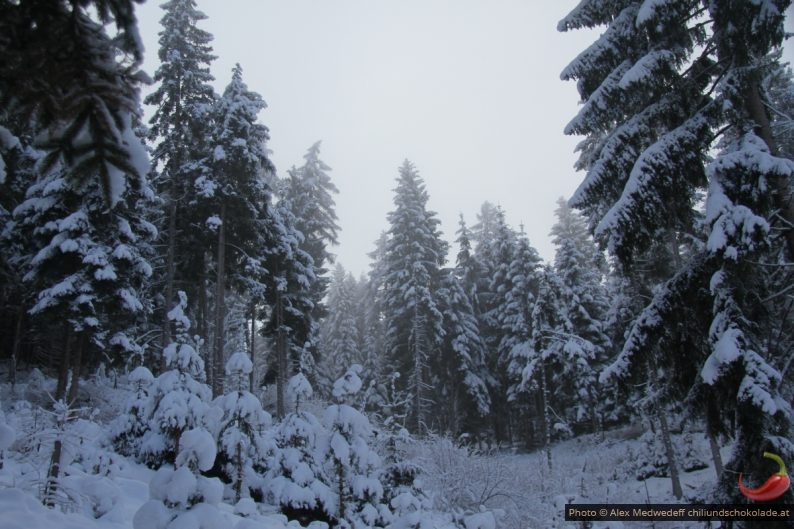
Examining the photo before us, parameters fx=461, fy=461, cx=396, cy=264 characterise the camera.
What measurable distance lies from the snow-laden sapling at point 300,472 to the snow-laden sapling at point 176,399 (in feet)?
6.82

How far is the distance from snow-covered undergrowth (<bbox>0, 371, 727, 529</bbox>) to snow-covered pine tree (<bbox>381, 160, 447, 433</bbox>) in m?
11.3

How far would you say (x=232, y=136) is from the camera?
2056cm

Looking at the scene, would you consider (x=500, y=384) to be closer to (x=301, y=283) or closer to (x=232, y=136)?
(x=301, y=283)

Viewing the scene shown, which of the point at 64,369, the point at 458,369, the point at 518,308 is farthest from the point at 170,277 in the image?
the point at 518,308

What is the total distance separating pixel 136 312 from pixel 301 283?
990cm

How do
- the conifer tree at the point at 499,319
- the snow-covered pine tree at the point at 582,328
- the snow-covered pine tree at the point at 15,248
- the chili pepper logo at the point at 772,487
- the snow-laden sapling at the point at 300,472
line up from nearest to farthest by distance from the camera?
the chili pepper logo at the point at 772,487 < the snow-laden sapling at the point at 300,472 < the snow-covered pine tree at the point at 15,248 < the snow-covered pine tree at the point at 582,328 < the conifer tree at the point at 499,319

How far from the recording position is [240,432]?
1005 cm

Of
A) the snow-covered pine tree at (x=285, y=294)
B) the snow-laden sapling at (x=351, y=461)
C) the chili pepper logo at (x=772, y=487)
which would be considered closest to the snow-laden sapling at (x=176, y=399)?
the snow-laden sapling at (x=351, y=461)

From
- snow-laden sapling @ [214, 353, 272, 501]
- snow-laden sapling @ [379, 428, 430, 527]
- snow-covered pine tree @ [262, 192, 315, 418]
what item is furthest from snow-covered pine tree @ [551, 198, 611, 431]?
snow-laden sapling @ [214, 353, 272, 501]

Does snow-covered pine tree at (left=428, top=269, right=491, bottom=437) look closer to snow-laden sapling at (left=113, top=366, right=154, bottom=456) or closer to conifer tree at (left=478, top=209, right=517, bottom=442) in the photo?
conifer tree at (left=478, top=209, right=517, bottom=442)

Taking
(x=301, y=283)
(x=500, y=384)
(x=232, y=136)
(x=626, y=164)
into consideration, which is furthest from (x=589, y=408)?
(x=232, y=136)

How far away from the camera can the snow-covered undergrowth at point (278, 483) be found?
17.6ft

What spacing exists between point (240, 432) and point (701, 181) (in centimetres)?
1052

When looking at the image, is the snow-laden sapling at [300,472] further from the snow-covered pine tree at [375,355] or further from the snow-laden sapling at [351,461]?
the snow-covered pine tree at [375,355]
